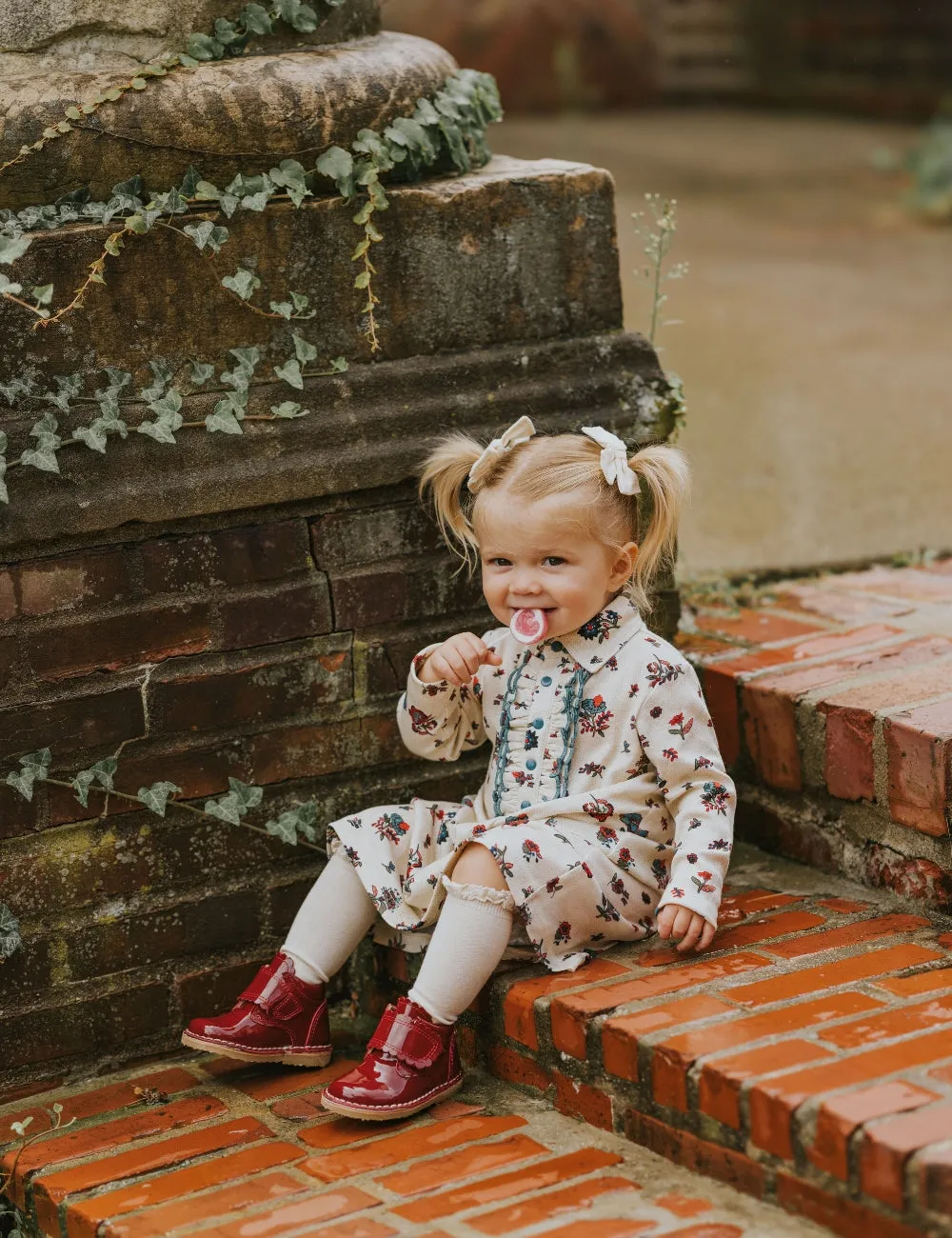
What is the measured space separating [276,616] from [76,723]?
35 centimetres

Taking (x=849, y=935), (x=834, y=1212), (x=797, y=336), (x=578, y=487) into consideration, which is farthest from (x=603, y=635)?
(x=797, y=336)

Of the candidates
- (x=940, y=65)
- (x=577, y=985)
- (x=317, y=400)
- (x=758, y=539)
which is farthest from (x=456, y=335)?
(x=940, y=65)

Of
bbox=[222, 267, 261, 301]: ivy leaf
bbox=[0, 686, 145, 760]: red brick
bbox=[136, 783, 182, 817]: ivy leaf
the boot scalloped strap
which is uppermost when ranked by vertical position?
bbox=[222, 267, 261, 301]: ivy leaf

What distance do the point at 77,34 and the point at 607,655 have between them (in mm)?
1244

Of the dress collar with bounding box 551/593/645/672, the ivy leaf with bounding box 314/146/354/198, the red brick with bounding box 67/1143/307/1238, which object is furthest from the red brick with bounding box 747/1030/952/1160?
the ivy leaf with bounding box 314/146/354/198

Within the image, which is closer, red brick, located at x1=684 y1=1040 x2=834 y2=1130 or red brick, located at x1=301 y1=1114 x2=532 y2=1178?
red brick, located at x1=684 y1=1040 x2=834 y2=1130

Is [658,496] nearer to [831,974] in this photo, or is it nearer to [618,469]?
[618,469]

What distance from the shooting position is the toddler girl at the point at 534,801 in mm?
2211

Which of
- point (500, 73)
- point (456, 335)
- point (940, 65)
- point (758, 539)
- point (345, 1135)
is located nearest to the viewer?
point (345, 1135)

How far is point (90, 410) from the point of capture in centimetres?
230

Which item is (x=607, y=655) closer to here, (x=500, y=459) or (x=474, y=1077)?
(x=500, y=459)

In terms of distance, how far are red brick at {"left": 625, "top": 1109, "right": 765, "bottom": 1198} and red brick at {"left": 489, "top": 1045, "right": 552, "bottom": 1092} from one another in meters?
0.18

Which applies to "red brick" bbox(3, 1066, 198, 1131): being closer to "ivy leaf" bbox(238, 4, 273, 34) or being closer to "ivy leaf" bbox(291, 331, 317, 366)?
"ivy leaf" bbox(291, 331, 317, 366)

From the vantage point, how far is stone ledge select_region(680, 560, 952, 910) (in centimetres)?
235
